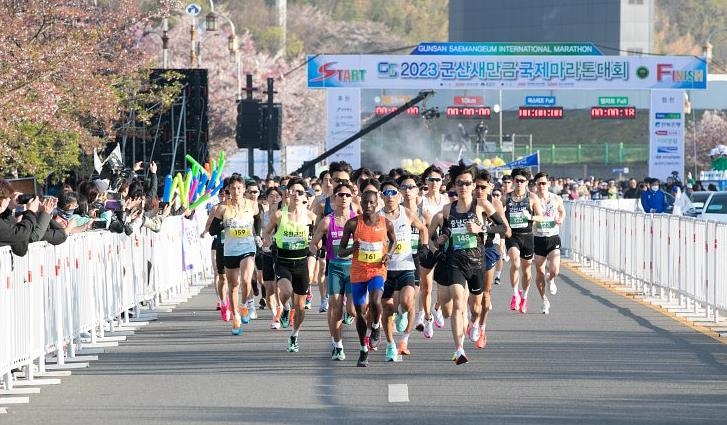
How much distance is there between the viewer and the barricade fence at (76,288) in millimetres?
14102

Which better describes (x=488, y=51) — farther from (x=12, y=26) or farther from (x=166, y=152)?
(x=12, y=26)

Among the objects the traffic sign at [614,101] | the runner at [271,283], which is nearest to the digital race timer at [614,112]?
the traffic sign at [614,101]

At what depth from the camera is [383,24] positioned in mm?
143875

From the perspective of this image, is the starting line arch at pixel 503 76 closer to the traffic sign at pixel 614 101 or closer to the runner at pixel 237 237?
the traffic sign at pixel 614 101

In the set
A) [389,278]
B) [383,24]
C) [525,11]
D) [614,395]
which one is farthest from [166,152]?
[383,24]

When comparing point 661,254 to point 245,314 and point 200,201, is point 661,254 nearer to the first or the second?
point 245,314

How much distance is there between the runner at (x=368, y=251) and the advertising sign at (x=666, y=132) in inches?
1671

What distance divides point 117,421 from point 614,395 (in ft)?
12.1

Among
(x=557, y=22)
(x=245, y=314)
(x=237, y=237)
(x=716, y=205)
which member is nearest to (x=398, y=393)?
(x=237, y=237)

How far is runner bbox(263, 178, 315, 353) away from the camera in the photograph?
705 inches

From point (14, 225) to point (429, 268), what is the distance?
18.1 ft

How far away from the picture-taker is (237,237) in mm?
19984

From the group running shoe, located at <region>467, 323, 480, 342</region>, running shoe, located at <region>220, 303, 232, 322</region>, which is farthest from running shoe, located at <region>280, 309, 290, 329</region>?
running shoe, located at <region>467, 323, 480, 342</region>

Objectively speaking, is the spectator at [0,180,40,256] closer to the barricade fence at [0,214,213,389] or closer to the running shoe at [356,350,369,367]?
the barricade fence at [0,214,213,389]
